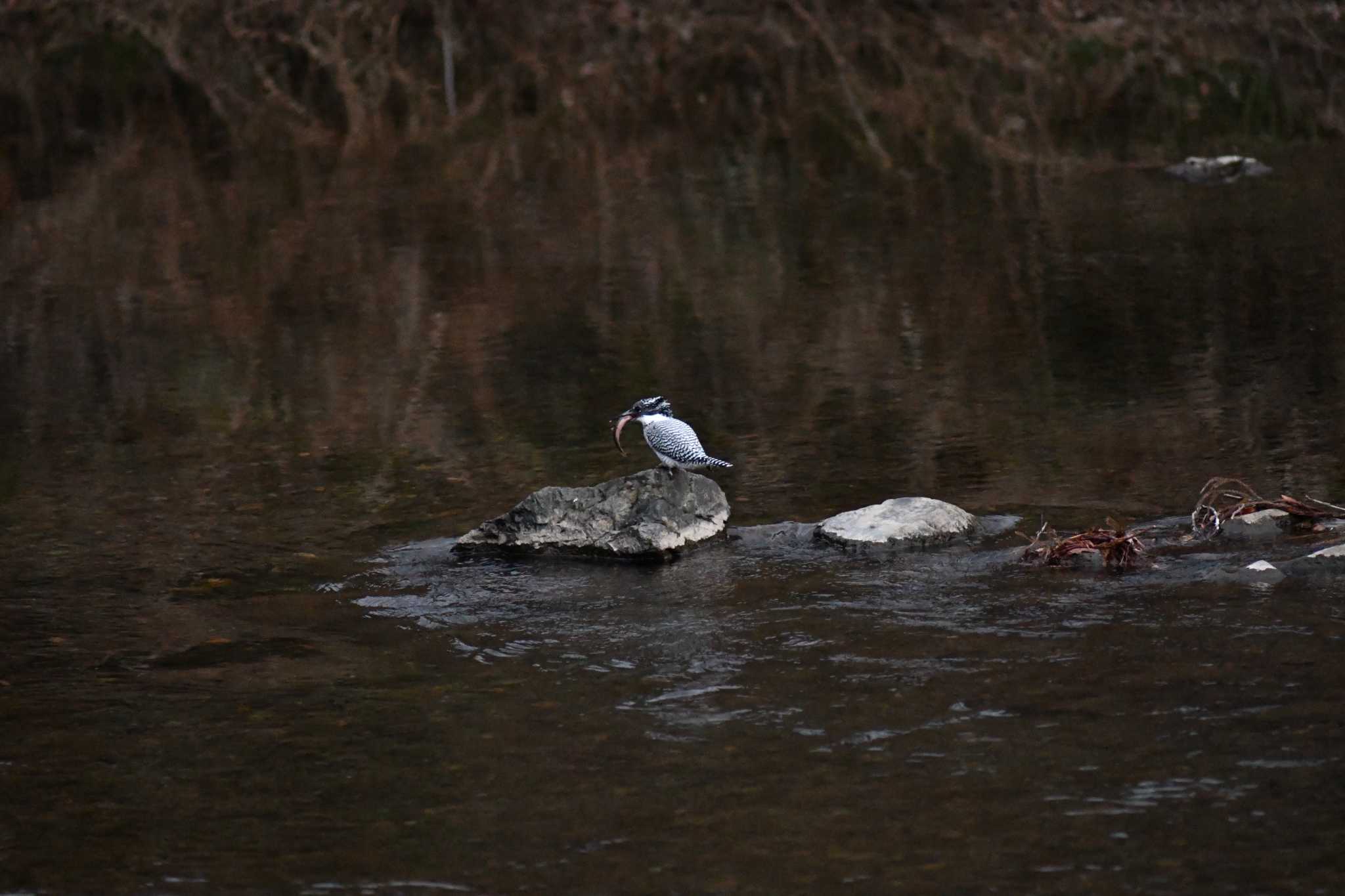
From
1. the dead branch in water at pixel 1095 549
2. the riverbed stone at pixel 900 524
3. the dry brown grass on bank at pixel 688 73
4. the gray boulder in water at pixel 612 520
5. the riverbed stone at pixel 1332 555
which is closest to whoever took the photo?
the riverbed stone at pixel 1332 555

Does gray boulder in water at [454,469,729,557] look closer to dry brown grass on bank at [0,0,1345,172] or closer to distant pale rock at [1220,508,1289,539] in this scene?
distant pale rock at [1220,508,1289,539]

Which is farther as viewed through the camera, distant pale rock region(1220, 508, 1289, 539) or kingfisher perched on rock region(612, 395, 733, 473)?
kingfisher perched on rock region(612, 395, 733, 473)

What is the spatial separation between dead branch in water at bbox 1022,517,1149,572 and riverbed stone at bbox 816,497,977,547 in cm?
44

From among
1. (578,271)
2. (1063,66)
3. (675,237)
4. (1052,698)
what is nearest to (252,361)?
(578,271)

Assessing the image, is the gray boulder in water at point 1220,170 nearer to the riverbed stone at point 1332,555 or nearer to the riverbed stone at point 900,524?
the riverbed stone at point 900,524

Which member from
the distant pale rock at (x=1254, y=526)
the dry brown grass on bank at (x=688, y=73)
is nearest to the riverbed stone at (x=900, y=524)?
the distant pale rock at (x=1254, y=526)

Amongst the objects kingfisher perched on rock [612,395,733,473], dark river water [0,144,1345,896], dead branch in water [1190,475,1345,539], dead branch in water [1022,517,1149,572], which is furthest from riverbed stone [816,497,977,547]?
dead branch in water [1190,475,1345,539]

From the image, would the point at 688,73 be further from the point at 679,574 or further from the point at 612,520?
the point at 679,574

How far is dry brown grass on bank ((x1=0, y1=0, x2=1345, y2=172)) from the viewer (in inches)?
738

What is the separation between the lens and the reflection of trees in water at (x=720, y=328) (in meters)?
9.34

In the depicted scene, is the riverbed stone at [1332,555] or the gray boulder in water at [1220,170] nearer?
the riverbed stone at [1332,555]

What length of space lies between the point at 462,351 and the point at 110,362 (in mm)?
2256

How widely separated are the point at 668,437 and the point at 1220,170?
9.40 metres

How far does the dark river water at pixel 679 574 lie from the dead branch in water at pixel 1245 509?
19 cm
